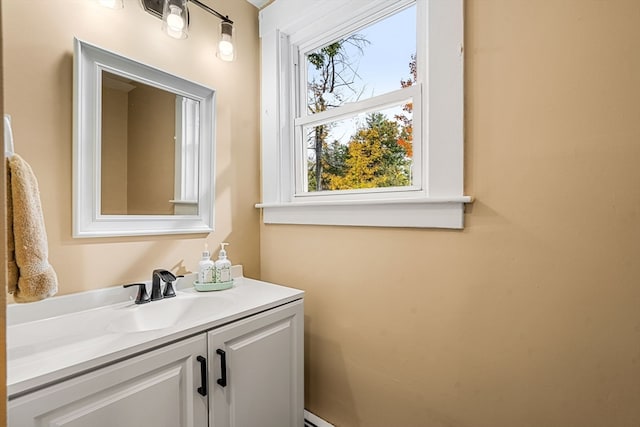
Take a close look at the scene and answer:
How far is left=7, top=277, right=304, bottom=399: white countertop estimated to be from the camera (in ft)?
2.24

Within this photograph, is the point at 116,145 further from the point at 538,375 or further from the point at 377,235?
the point at 538,375

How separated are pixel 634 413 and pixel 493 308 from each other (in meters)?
0.38

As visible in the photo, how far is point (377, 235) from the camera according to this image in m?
1.25

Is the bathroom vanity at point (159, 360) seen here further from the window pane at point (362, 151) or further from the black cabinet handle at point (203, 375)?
the window pane at point (362, 151)

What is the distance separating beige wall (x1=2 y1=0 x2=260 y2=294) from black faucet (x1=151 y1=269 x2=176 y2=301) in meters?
0.09

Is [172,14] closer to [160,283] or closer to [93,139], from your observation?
[93,139]

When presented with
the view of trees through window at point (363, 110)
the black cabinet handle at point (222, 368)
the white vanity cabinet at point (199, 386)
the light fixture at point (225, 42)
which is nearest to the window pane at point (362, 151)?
the view of trees through window at point (363, 110)

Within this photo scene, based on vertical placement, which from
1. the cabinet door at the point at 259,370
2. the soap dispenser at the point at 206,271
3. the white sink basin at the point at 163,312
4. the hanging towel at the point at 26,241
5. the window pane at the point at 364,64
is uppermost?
the window pane at the point at 364,64

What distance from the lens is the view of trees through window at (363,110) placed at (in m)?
1.27

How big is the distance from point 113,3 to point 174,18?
0.20m

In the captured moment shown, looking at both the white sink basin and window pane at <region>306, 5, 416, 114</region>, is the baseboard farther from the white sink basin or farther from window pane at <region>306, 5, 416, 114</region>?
window pane at <region>306, 5, 416, 114</region>

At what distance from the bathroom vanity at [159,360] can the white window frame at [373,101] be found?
0.44m

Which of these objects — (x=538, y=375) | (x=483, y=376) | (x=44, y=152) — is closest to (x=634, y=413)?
(x=538, y=375)

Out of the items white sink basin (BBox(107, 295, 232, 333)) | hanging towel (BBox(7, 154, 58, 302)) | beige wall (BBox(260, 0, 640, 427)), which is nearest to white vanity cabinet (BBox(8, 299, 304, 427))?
white sink basin (BBox(107, 295, 232, 333))
